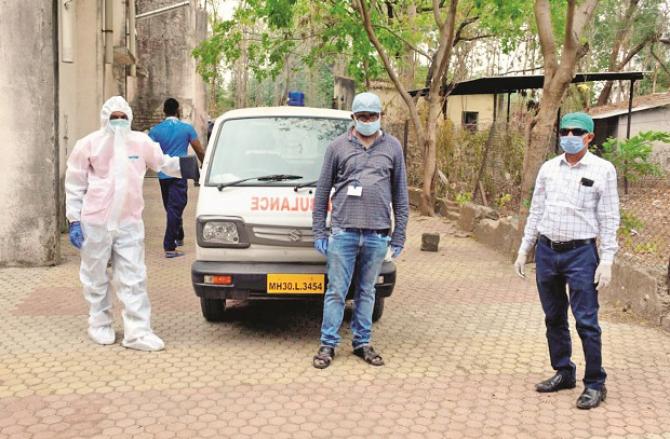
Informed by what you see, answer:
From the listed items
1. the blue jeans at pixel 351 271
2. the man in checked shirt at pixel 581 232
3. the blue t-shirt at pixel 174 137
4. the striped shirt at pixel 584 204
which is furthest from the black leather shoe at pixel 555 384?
the blue t-shirt at pixel 174 137

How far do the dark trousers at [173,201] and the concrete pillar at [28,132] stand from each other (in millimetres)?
1404

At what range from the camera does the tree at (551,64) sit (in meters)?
9.32

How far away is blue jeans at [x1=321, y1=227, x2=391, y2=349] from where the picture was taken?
224 inches

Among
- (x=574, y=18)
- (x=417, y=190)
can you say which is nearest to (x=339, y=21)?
(x=417, y=190)

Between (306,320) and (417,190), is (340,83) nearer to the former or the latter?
(417,190)

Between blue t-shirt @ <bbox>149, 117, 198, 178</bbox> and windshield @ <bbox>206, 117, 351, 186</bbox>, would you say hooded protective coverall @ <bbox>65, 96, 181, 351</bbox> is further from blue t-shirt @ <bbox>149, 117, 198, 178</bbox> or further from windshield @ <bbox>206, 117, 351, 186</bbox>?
blue t-shirt @ <bbox>149, 117, 198, 178</bbox>

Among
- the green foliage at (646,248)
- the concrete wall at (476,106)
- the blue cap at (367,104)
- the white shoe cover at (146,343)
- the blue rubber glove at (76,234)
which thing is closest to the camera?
the blue cap at (367,104)

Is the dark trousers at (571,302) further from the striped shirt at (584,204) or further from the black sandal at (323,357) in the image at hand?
the black sandal at (323,357)

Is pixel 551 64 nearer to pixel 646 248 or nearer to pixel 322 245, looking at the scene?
pixel 646 248

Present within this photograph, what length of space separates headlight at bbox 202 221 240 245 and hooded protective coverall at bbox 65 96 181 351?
0.54 metres

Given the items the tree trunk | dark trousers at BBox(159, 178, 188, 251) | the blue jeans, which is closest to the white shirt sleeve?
the blue jeans

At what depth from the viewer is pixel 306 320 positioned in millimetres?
7145

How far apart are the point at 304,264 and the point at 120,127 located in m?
1.79

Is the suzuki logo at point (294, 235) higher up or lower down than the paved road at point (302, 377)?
higher up
